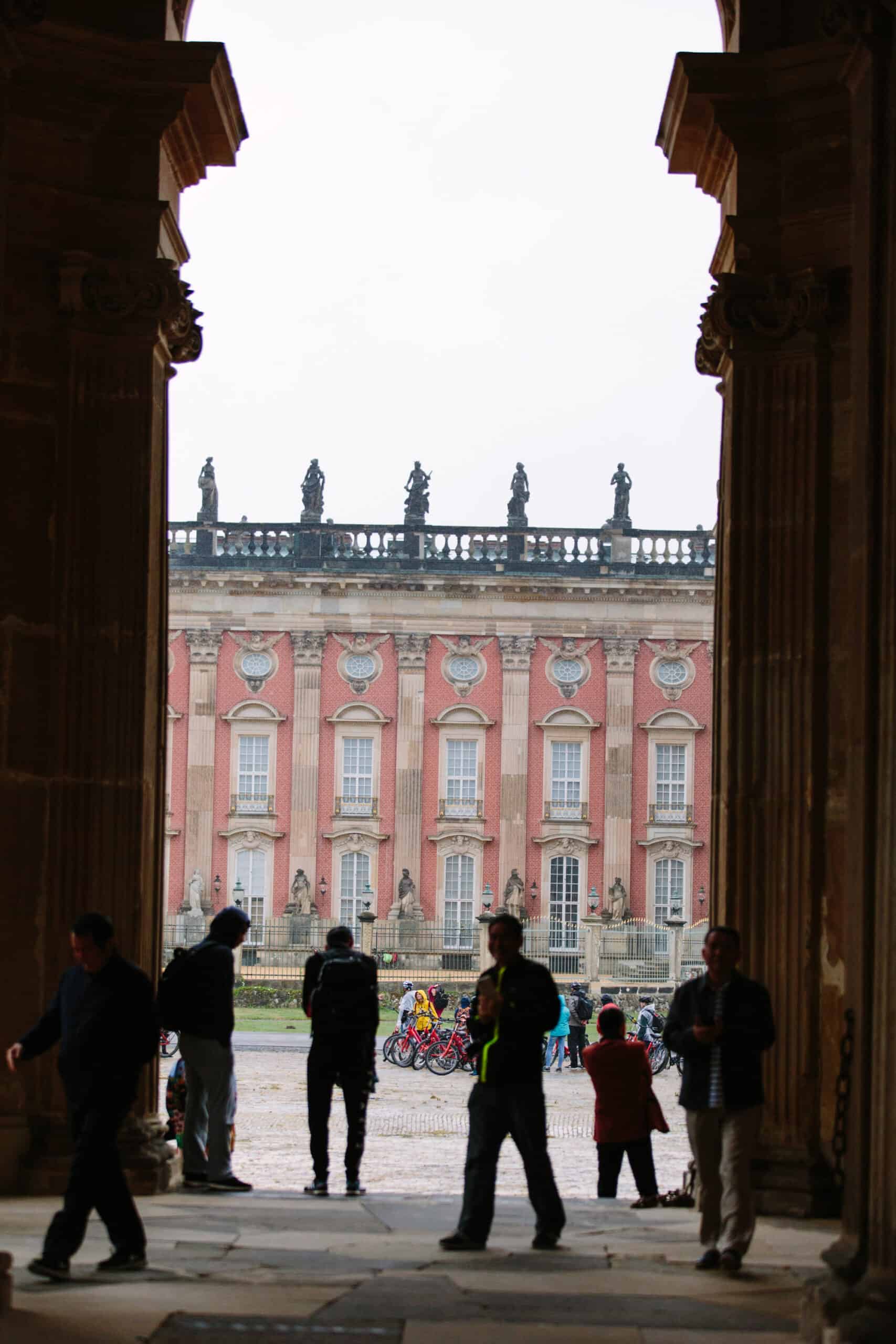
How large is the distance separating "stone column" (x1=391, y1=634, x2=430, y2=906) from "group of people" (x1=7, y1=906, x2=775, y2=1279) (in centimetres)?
3674

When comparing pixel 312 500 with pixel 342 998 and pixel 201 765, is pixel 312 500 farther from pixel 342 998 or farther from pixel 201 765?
pixel 342 998

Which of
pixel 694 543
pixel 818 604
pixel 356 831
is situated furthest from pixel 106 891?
pixel 694 543

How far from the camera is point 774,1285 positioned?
6.23m

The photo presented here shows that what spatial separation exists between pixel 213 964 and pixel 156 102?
3.68 metres

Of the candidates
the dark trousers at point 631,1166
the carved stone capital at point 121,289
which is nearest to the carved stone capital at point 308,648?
the dark trousers at point 631,1166

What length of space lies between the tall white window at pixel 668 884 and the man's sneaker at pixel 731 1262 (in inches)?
1582

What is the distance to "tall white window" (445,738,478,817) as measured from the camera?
46594mm

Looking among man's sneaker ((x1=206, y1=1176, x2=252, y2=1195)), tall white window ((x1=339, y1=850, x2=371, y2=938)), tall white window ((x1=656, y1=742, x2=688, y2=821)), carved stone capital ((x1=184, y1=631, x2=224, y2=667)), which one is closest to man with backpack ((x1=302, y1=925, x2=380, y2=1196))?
man's sneaker ((x1=206, y1=1176, x2=252, y2=1195))

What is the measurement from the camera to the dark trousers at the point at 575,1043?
2614cm

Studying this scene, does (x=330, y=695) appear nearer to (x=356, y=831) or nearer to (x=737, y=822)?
(x=356, y=831)

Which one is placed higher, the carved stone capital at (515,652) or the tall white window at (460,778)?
the carved stone capital at (515,652)

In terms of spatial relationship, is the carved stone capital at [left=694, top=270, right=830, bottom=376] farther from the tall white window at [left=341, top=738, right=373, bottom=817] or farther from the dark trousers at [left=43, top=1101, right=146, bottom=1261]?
the tall white window at [left=341, top=738, right=373, bottom=817]

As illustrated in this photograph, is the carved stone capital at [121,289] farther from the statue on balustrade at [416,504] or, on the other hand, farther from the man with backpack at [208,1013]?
the statue on balustrade at [416,504]

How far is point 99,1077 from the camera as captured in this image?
19.7 feet
